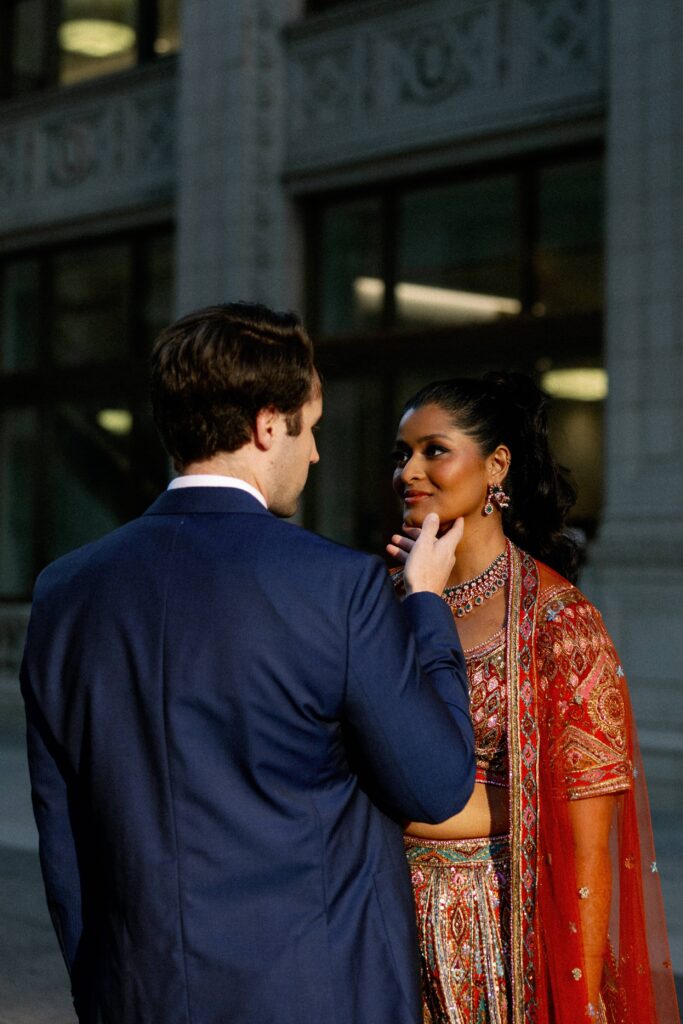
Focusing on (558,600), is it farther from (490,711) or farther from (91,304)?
(91,304)

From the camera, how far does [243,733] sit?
6.61 feet

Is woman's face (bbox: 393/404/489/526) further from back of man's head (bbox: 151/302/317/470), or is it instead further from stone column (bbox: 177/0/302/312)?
stone column (bbox: 177/0/302/312)

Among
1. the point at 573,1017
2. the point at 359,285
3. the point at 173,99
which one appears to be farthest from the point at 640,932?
the point at 173,99

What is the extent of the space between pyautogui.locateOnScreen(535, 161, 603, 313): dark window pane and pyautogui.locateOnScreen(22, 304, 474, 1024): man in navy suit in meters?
8.89

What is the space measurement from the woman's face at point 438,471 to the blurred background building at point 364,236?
4281mm

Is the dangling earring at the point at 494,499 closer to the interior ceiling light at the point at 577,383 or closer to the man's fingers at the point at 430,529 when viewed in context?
the man's fingers at the point at 430,529

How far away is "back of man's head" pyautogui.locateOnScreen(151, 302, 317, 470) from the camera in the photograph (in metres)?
2.08

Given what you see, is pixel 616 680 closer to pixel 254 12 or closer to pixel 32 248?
pixel 254 12

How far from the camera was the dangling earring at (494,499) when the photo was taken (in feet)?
9.76

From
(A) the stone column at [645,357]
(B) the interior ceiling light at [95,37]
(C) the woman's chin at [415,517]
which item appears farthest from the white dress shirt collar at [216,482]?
(B) the interior ceiling light at [95,37]

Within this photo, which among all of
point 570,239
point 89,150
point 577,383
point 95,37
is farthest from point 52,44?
point 577,383

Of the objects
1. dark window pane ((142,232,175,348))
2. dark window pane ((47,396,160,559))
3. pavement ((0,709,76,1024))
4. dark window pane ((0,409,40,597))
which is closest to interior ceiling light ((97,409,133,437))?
dark window pane ((47,396,160,559))

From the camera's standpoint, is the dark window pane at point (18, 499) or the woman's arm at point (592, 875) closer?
the woman's arm at point (592, 875)

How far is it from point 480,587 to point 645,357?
7.12 meters
